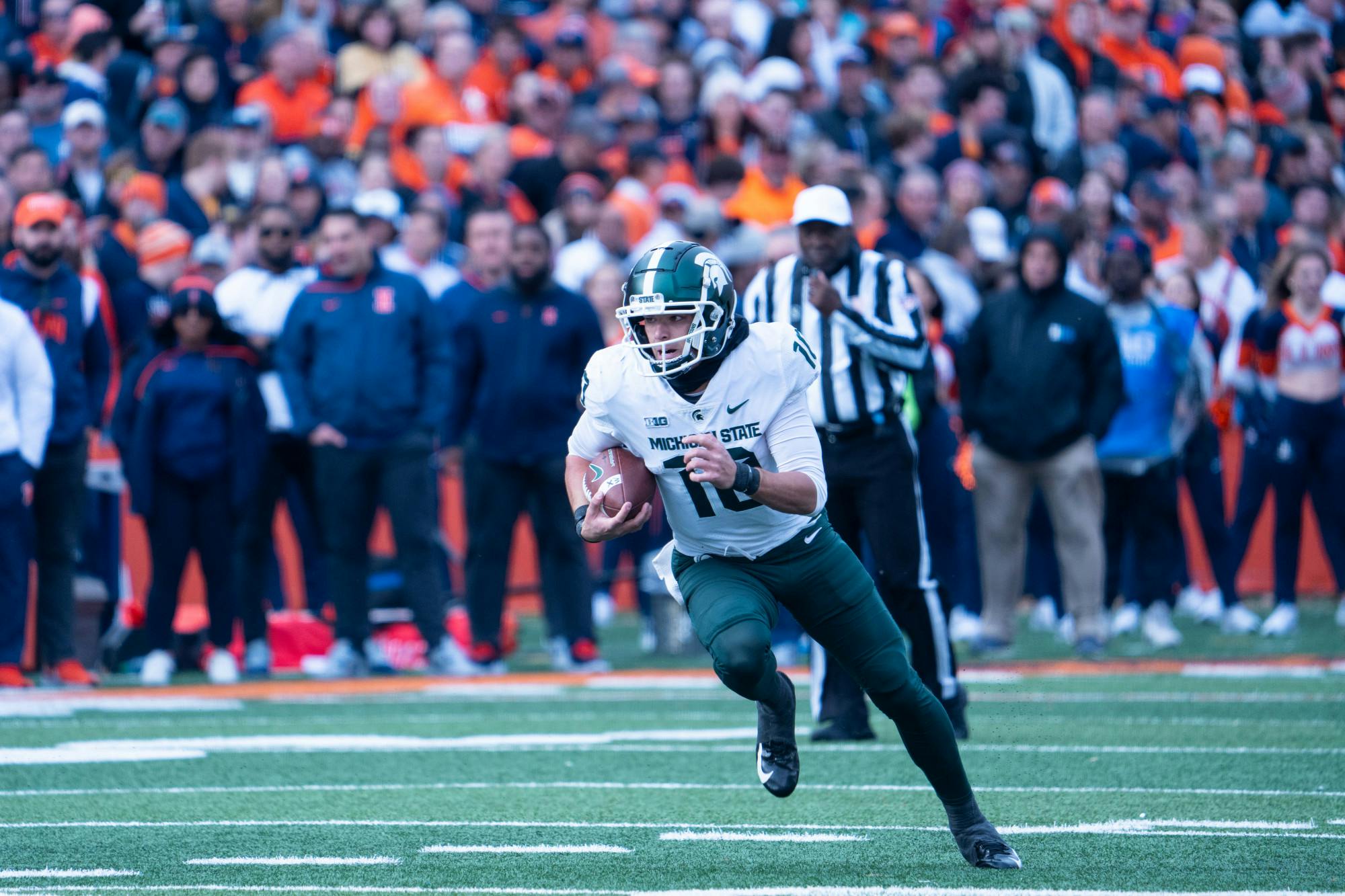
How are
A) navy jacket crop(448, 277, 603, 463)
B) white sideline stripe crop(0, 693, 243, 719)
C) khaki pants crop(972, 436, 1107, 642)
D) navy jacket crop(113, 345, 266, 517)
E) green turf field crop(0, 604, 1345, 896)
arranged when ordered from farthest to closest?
1. khaki pants crop(972, 436, 1107, 642)
2. navy jacket crop(448, 277, 603, 463)
3. navy jacket crop(113, 345, 266, 517)
4. white sideline stripe crop(0, 693, 243, 719)
5. green turf field crop(0, 604, 1345, 896)

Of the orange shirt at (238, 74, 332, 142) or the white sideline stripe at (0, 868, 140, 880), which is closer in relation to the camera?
the white sideline stripe at (0, 868, 140, 880)

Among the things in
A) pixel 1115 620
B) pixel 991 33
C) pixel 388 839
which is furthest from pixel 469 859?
pixel 991 33

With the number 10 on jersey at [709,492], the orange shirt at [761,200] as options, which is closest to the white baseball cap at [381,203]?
the orange shirt at [761,200]

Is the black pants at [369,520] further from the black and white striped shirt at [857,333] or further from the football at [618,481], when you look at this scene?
the football at [618,481]

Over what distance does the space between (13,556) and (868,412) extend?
4.15 metres

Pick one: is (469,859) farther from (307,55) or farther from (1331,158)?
(1331,158)

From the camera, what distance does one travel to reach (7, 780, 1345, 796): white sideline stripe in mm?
6270

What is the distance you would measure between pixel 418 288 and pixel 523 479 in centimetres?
107

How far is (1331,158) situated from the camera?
669 inches

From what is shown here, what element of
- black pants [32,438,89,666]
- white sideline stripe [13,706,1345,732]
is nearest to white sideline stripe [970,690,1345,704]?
white sideline stripe [13,706,1345,732]

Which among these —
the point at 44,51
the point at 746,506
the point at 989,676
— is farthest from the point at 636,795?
the point at 44,51

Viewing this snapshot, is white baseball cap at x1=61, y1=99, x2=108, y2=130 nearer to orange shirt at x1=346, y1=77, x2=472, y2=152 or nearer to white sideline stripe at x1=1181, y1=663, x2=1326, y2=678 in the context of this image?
orange shirt at x1=346, y1=77, x2=472, y2=152

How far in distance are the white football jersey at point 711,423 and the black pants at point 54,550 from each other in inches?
200

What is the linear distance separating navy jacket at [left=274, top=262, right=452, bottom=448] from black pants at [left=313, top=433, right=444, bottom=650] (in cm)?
12
